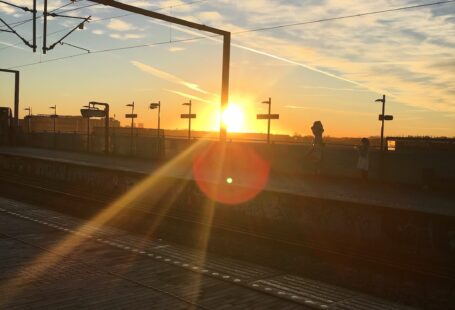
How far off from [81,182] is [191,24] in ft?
29.4

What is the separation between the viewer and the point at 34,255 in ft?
32.2

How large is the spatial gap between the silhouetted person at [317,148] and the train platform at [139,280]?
10.4 meters

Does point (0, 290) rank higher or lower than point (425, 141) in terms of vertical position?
lower

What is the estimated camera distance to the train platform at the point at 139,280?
7281mm

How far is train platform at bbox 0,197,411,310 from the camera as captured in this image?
728cm

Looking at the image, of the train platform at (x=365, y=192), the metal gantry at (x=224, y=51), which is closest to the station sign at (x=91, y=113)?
the metal gantry at (x=224, y=51)

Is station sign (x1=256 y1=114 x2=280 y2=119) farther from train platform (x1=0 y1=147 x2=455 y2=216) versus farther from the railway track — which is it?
the railway track

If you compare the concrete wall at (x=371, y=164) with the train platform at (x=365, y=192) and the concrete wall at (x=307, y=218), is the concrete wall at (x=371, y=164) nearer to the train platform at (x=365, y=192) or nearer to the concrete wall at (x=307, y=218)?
the train platform at (x=365, y=192)

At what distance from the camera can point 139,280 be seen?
830 centimetres

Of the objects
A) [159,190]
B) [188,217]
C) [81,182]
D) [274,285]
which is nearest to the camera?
[274,285]

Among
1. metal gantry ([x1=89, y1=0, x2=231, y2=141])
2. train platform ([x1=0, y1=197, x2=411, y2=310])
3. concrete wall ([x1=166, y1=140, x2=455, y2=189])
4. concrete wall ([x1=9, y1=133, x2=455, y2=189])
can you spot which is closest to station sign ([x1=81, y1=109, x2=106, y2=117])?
concrete wall ([x1=9, y1=133, x2=455, y2=189])

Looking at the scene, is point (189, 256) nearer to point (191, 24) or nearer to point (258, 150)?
point (191, 24)

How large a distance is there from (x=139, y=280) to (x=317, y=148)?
47.4 ft

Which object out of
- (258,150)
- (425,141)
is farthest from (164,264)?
(258,150)
